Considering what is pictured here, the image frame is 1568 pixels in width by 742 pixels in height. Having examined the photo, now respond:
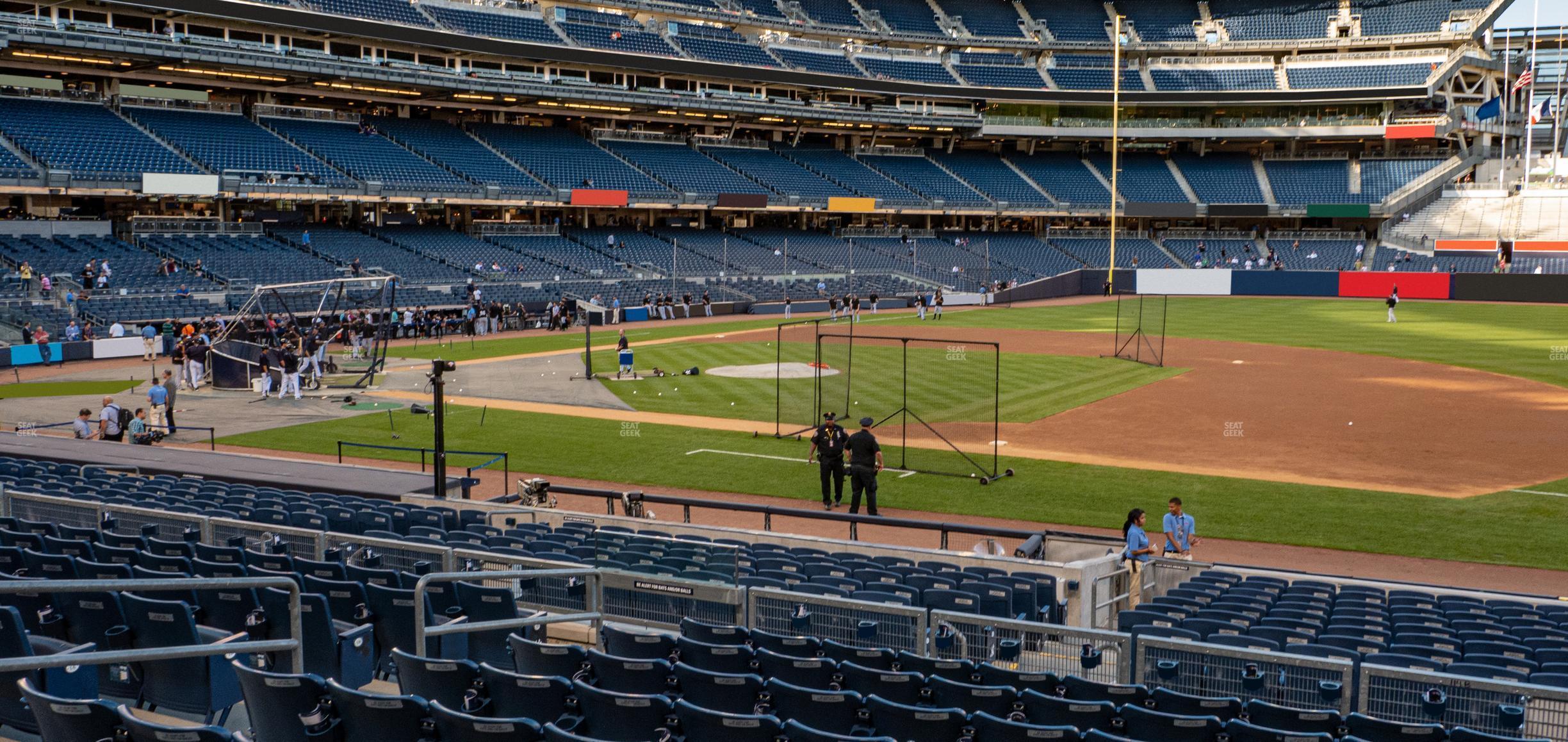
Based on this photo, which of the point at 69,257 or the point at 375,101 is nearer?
the point at 69,257

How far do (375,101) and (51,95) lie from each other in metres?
17.9

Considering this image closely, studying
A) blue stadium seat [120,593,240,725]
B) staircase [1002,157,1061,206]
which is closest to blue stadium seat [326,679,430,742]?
blue stadium seat [120,593,240,725]

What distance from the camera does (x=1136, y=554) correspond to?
47.7ft

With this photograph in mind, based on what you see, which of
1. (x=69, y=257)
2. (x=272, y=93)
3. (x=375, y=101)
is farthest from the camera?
(x=375, y=101)

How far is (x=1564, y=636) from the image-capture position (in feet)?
34.0

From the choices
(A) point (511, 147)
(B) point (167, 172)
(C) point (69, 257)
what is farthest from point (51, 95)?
(A) point (511, 147)

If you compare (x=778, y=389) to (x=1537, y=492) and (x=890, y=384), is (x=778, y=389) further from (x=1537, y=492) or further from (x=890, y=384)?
(x=1537, y=492)

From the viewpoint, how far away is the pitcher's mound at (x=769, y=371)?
3572cm

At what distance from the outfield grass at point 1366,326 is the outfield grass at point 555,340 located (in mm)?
9920

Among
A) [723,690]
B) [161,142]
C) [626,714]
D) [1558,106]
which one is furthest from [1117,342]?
[1558,106]

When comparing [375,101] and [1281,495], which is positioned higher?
[375,101]

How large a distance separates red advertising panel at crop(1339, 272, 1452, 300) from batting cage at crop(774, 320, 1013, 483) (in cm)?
4493

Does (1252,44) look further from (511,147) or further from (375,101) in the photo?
(375,101)

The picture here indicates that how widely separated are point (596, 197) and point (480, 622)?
201 feet
